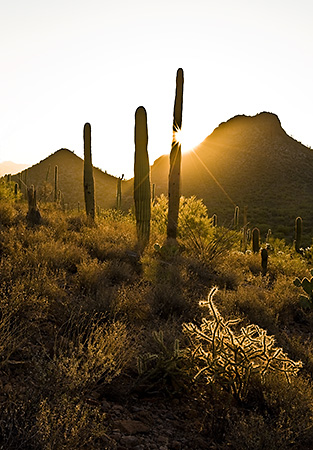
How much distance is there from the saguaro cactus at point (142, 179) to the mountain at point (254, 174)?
21.0 m

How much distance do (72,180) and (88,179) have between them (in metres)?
48.6

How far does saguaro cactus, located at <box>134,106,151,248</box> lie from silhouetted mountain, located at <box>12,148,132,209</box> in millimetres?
37356

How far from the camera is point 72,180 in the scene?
210 feet

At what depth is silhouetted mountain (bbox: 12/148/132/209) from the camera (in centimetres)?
5584

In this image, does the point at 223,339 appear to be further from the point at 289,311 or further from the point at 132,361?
the point at 289,311

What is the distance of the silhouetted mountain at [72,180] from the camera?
55.8 m

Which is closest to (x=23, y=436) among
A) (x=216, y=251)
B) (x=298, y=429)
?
(x=298, y=429)

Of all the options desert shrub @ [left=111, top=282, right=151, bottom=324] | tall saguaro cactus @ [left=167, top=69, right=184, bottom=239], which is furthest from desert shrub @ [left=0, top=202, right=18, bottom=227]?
desert shrub @ [left=111, top=282, right=151, bottom=324]

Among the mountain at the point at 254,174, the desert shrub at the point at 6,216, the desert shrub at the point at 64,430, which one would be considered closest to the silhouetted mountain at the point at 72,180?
the mountain at the point at 254,174

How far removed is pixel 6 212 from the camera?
11.3m

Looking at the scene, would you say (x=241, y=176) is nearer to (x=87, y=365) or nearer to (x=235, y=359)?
(x=235, y=359)

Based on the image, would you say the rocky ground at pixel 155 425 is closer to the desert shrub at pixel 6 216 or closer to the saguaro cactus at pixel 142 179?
the desert shrub at pixel 6 216

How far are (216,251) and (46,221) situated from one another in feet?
17.6

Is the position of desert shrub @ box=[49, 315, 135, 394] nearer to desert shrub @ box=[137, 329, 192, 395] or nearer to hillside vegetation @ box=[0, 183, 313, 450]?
hillside vegetation @ box=[0, 183, 313, 450]
